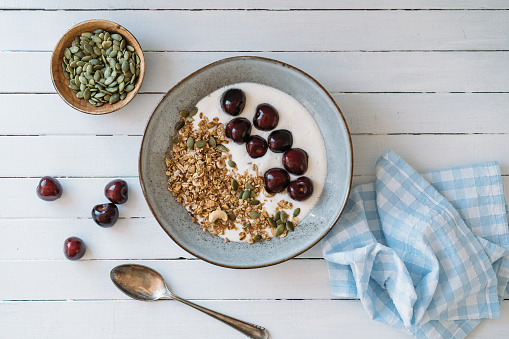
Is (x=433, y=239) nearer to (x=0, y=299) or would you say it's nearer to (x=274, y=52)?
(x=274, y=52)

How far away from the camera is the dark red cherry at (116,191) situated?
3.22 feet

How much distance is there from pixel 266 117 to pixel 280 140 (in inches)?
2.3

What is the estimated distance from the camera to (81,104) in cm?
98

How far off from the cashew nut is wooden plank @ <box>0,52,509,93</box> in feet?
1.01

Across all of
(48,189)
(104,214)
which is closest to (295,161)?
(104,214)

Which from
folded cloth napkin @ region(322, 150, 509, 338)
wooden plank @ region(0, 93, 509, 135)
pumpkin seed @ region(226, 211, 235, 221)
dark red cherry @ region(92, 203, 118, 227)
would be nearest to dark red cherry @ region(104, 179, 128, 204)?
dark red cherry @ region(92, 203, 118, 227)

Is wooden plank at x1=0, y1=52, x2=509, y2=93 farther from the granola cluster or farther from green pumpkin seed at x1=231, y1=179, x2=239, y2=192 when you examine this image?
green pumpkin seed at x1=231, y1=179, x2=239, y2=192

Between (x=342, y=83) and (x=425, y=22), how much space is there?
0.78 feet

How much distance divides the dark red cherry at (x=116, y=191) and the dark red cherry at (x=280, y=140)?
342 millimetres

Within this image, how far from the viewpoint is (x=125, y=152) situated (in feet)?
3.36

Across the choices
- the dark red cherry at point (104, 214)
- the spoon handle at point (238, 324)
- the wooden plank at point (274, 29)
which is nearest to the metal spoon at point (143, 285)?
the spoon handle at point (238, 324)

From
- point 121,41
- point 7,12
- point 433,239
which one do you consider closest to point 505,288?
point 433,239

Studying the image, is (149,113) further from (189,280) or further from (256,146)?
(189,280)

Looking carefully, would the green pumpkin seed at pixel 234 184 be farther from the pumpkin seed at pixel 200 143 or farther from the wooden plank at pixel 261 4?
the wooden plank at pixel 261 4
